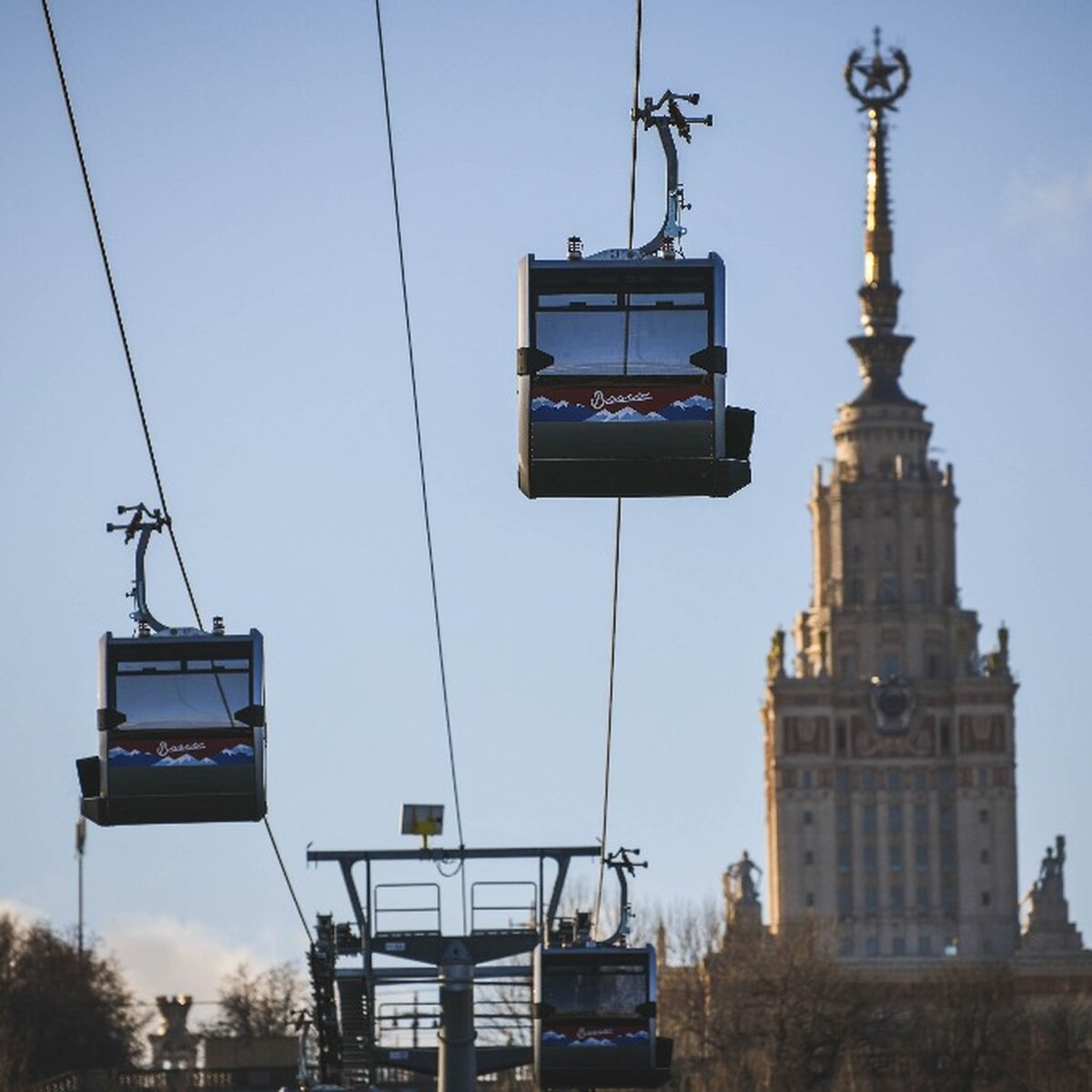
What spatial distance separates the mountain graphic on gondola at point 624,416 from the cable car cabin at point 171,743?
988 cm

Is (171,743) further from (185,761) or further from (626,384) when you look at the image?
(626,384)

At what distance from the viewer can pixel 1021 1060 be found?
186 meters

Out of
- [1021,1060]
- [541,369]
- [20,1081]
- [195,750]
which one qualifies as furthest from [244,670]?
[1021,1060]

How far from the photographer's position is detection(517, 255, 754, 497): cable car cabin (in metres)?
47.8

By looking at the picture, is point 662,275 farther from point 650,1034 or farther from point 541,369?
point 650,1034

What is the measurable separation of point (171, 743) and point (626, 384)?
1049cm

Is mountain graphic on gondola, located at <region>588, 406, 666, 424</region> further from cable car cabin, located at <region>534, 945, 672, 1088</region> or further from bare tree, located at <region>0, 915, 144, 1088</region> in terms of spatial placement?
bare tree, located at <region>0, 915, 144, 1088</region>

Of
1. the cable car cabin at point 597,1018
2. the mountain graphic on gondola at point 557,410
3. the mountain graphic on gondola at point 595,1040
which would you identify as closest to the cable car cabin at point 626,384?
the mountain graphic on gondola at point 557,410

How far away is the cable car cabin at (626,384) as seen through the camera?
157 feet

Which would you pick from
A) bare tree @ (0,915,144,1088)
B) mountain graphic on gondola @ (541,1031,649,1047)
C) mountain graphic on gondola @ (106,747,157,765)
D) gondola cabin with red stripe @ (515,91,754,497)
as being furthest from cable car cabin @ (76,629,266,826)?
bare tree @ (0,915,144,1088)

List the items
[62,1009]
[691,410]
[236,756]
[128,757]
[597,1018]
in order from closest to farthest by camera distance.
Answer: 1. [691,410]
2. [128,757]
3. [236,756]
4. [597,1018]
5. [62,1009]

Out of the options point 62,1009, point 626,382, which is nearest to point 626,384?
point 626,382

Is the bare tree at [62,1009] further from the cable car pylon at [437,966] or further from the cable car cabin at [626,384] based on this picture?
the cable car cabin at [626,384]

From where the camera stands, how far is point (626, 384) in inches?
1890
